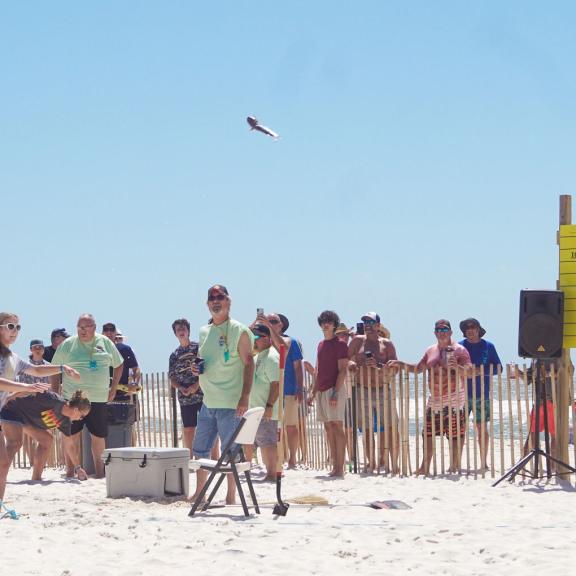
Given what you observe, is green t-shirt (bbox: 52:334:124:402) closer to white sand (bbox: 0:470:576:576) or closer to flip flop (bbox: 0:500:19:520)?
white sand (bbox: 0:470:576:576)

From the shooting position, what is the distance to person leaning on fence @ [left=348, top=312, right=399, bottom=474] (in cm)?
1143

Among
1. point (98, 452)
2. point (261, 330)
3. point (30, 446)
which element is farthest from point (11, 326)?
point (30, 446)

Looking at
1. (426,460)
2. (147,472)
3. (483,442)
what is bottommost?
(426,460)

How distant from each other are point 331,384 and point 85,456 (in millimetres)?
2929

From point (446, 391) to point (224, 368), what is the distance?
335cm

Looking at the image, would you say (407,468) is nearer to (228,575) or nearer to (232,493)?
(232,493)

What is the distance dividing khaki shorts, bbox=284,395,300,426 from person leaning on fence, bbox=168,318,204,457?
1169 millimetres

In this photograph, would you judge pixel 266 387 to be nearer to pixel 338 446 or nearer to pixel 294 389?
pixel 338 446

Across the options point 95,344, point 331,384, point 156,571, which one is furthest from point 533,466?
point 156,571

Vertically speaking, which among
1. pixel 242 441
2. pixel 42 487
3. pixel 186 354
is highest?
pixel 186 354

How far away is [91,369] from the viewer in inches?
439

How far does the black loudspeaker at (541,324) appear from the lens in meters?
10.3

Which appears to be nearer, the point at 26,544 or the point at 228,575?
the point at 228,575

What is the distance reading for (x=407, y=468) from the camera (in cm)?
1141
